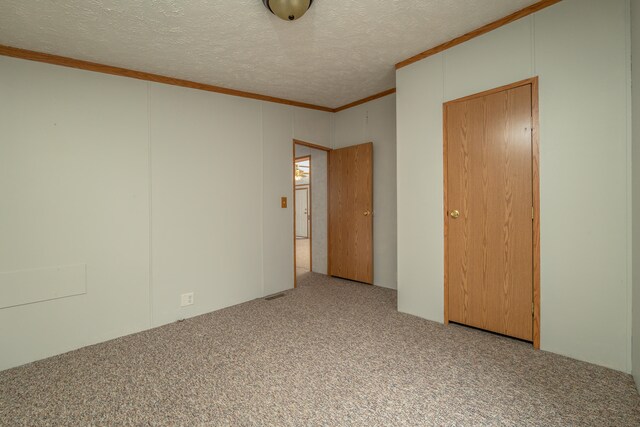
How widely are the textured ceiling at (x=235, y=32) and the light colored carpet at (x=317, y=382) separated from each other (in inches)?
99.6

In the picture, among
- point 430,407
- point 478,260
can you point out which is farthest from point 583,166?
point 430,407

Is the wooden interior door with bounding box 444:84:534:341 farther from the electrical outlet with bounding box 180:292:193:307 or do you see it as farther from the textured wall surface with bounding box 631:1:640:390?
the electrical outlet with bounding box 180:292:193:307

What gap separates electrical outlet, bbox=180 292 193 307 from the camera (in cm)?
322

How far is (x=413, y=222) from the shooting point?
3.09 m

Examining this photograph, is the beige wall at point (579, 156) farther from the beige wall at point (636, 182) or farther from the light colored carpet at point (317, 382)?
the light colored carpet at point (317, 382)

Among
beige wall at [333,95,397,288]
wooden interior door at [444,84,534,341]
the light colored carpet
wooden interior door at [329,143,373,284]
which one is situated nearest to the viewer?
the light colored carpet

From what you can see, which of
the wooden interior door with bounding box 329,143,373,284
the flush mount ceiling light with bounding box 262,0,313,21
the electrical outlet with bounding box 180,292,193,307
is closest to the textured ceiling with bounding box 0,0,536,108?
the flush mount ceiling light with bounding box 262,0,313,21

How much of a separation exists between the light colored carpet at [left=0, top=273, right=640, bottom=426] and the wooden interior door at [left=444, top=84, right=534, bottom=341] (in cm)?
27

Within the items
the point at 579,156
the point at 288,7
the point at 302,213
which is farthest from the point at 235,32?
the point at 302,213

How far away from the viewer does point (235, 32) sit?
2402 millimetres

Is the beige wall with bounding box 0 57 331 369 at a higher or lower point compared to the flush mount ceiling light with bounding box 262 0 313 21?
lower

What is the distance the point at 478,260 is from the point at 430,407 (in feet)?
4.60

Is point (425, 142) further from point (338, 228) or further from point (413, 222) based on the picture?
point (338, 228)

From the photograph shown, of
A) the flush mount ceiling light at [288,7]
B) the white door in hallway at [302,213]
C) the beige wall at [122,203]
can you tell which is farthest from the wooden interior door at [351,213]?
the white door in hallway at [302,213]
